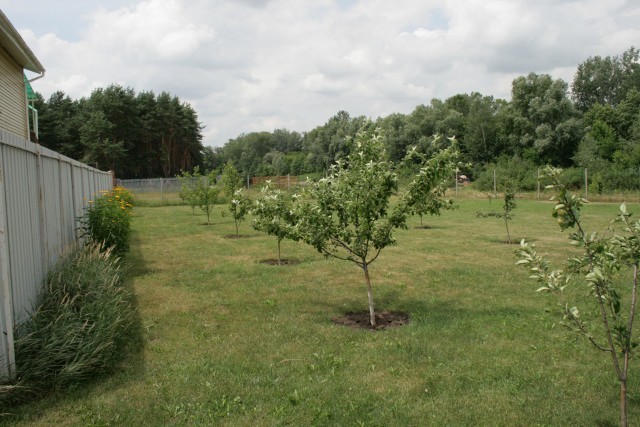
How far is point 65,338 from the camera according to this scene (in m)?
4.45

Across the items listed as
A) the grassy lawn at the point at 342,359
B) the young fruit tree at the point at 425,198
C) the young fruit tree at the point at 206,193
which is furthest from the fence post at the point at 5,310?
the young fruit tree at the point at 206,193

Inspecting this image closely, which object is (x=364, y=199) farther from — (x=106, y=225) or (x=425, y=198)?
(x=106, y=225)

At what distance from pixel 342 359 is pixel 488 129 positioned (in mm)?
49448

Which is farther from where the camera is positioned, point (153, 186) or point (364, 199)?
point (153, 186)

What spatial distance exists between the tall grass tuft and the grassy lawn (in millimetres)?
176

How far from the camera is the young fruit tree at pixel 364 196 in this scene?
19.6ft

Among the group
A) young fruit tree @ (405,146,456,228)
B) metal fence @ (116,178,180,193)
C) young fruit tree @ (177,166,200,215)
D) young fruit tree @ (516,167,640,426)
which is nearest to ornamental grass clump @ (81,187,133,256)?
young fruit tree @ (405,146,456,228)

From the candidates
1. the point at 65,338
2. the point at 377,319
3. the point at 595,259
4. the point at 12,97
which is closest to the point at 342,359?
the point at 377,319

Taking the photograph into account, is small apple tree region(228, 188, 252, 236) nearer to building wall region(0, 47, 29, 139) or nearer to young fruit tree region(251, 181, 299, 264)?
young fruit tree region(251, 181, 299, 264)

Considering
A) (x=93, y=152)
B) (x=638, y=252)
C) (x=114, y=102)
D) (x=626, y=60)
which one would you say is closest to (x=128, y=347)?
A: (x=638, y=252)

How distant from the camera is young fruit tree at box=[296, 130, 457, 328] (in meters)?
5.98

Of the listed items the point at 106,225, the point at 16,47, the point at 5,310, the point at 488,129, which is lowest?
the point at 5,310

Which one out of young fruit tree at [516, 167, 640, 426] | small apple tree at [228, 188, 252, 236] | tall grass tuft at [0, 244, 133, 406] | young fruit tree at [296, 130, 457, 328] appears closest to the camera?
young fruit tree at [516, 167, 640, 426]

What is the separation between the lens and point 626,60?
2303 inches
